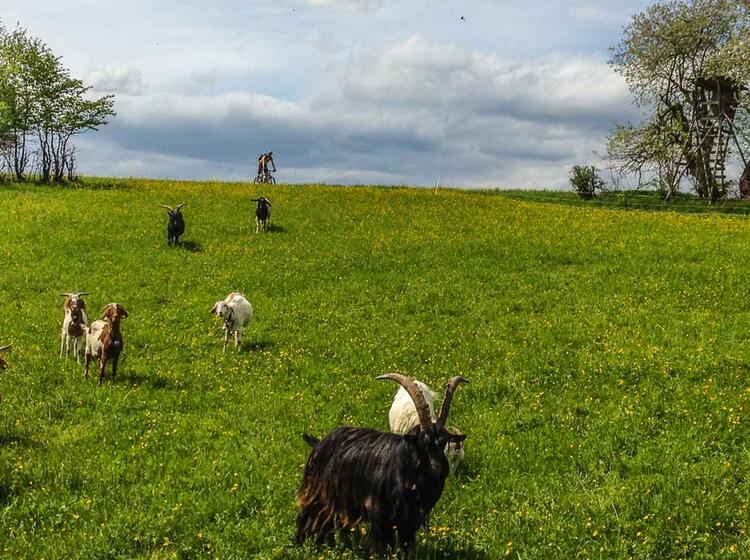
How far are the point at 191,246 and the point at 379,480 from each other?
24.4m

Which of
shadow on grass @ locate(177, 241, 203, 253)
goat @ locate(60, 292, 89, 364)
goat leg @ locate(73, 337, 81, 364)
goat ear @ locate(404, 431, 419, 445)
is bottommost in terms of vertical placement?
goat leg @ locate(73, 337, 81, 364)

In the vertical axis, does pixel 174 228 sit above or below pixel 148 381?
above

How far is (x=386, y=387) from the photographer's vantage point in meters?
13.5

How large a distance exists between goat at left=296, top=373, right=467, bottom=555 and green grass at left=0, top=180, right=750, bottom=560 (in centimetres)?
46

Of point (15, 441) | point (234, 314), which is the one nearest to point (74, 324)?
point (234, 314)

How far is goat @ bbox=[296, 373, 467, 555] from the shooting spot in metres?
6.61

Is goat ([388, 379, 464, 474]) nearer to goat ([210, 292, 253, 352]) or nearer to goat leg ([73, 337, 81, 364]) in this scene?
goat ([210, 292, 253, 352])

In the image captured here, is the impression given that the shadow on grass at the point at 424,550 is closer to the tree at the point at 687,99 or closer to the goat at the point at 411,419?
the goat at the point at 411,419

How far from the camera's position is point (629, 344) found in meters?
15.7

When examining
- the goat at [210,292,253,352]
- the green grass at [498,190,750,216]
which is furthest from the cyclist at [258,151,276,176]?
the goat at [210,292,253,352]

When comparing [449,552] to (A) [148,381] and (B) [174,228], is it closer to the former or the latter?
(A) [148,381]

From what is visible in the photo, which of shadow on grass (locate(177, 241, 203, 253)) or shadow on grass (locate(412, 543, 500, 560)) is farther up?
shadow on grass (locate(177, 241, 203, 253))

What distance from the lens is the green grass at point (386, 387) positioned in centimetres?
807

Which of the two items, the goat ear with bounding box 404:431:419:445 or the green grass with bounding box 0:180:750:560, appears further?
the green grass with bounding box 0:180:750:560
